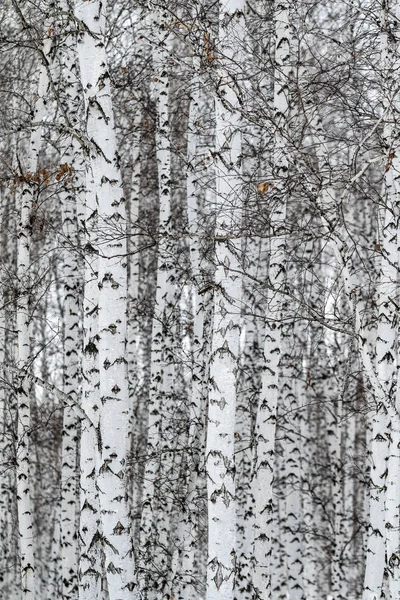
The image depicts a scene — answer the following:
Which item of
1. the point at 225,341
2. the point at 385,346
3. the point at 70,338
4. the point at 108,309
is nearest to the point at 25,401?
the point at 70,338

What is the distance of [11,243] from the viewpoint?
1335 centimetres

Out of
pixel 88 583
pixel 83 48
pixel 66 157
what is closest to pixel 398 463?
pixel 88 583

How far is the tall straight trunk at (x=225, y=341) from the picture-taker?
4895 mm

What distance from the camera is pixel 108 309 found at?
509 cm

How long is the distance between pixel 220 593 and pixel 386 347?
2.17m

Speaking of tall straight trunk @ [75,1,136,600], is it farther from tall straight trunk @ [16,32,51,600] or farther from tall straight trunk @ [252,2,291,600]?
tall straight trunk @ [16,32,51,600]

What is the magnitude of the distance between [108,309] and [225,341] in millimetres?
877

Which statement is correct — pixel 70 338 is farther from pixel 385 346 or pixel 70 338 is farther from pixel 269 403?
pixel 385 346

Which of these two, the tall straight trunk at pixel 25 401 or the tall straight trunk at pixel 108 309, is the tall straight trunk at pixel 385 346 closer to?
the tall straight trunk at pixel 108 309

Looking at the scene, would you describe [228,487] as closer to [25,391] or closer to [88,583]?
[88,583]

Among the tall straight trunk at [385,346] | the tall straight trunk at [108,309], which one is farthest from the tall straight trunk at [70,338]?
the tall straight trunk at [385,346]

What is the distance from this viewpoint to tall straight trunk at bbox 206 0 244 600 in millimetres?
4895

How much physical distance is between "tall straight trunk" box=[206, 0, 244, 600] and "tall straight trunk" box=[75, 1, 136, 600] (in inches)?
24.1

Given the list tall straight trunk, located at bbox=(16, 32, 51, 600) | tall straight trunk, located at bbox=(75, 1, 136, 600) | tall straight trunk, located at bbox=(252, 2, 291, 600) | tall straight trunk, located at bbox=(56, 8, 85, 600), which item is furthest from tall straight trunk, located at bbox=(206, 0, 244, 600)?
tall straight trunk, located at bbox=(56, 8, 85, 600)
